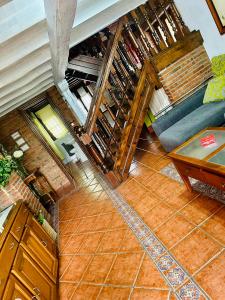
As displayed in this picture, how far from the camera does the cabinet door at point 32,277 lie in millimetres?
2482

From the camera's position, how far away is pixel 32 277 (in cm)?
262

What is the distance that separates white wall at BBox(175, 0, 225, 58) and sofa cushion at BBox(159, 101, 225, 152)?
37.6 inches

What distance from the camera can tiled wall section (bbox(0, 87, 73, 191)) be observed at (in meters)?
7.20

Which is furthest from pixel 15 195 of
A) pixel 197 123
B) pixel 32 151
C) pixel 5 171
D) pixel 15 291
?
pixel 197 123

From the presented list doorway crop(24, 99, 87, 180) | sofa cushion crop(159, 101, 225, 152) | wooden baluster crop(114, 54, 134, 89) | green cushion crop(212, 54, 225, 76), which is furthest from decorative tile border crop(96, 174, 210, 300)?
doorway crop(24, 99, 87, 180)

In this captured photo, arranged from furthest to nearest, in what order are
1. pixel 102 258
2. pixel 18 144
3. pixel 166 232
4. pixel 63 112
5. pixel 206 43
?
pixel 63 112, pixel 18 144, pixel 206 43, pixel 102 258, pixel 166 232

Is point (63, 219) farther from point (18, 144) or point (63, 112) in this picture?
point (63, 112)

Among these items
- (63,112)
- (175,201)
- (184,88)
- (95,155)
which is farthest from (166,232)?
(63,112)

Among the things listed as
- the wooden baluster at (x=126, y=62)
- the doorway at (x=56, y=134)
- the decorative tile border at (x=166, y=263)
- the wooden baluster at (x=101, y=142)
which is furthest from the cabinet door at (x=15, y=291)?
the doorway at (x=56, y=134)

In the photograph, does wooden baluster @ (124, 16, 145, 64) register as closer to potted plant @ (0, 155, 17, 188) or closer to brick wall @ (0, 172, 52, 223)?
potted plant @ (0, 155, 17, 188)

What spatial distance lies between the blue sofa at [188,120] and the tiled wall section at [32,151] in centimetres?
377

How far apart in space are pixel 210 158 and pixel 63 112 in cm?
648

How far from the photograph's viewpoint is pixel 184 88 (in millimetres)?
5082

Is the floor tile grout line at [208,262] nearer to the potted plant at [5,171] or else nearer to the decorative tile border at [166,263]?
the decorative tile border at [166,263]
